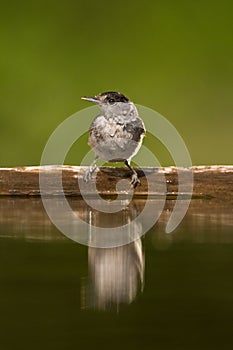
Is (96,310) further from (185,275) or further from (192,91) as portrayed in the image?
(192,91)

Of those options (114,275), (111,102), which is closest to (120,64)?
(111,102)

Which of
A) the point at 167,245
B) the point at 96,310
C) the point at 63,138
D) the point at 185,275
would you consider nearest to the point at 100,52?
the point at 63,138

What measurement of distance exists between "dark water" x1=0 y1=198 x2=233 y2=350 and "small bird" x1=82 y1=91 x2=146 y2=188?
48.4 inches

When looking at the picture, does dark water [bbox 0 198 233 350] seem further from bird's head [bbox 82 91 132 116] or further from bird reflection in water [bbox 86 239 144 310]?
bird's head [bbox 82 91 132 116]

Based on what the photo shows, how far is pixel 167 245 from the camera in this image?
4.29 metres

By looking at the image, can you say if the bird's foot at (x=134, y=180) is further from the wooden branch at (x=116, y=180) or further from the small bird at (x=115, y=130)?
the small bird at (x=115, y=130)

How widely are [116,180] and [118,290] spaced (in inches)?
97.7

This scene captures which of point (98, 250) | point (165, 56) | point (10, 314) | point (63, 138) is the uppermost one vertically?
point (165, 56)

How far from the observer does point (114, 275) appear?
→ 144 inches

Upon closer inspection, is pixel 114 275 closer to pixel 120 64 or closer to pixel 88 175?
pixel 88 175

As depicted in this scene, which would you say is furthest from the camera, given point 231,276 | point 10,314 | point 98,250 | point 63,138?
point 63,138

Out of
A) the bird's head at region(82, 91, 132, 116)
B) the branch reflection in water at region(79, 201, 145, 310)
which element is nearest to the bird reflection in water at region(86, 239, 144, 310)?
the branch reflection in water at region(79, 201, 145, 310)

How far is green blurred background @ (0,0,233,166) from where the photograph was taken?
7.61m

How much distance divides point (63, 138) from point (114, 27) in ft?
3.20
